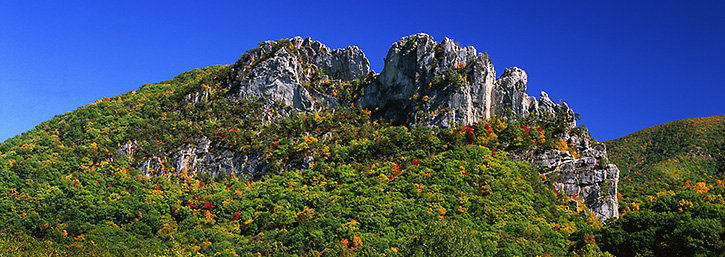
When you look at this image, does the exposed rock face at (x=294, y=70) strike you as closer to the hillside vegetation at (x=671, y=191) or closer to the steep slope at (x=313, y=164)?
the steep slope at (x=313, y=164)

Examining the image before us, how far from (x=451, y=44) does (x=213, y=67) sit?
6697cm

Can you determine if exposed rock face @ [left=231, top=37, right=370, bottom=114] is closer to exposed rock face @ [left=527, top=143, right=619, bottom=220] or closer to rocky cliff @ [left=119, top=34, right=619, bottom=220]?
rocky cliff @ [left=119, top=34, right=619, bottom=220]

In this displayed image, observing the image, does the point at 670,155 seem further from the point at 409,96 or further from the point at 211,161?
the point at 211,161

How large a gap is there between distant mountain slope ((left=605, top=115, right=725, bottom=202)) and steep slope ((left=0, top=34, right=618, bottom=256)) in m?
28.1

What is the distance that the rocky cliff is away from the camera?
303ft

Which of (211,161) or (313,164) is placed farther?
(211,161)

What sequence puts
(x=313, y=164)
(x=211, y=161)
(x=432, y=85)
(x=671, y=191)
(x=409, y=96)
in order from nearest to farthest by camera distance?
(x=671, y=191), (x=313, y=164), (x=432, y=85), (x=211, y=161), (x=409, y=96)

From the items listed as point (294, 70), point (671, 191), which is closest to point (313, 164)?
point (294, 70)

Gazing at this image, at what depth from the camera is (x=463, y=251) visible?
156ft

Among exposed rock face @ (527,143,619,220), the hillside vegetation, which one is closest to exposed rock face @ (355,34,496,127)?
exposed rock face @ (527,143,619,220)

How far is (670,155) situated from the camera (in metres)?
137

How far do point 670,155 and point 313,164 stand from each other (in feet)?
279

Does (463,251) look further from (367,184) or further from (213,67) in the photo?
(213,67)

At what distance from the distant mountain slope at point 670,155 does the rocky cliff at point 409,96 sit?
18.0m
